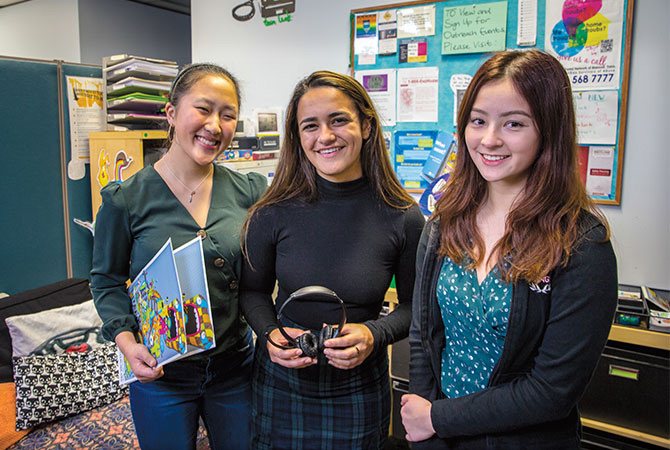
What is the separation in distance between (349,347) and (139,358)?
1.65ft

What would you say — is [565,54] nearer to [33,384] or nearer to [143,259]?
[143,259]

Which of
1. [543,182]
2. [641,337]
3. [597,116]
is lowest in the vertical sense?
[641,337]

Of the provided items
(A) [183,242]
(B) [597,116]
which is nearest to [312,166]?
(A) [183,242]

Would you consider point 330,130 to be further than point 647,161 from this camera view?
No

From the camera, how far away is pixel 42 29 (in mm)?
5312

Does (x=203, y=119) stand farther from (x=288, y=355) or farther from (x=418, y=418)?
(x=418, y=418)

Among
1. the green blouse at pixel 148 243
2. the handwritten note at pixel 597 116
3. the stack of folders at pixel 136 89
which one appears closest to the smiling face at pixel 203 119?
the green blouse at pixel 148 243

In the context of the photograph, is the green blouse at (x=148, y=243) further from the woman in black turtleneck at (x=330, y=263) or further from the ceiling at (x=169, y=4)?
the ceiling at (x=169, y=4)

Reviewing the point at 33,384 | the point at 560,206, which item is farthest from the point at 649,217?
the point at 33,384

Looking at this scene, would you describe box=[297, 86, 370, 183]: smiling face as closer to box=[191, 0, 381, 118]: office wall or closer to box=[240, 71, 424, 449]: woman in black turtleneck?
box=[240, 71, 424, 449]: woman in black turtleneck

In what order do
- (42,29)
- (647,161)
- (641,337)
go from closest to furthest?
(641,337) → (647,161) → (42,29)

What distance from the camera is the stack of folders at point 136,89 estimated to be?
236 centimetres

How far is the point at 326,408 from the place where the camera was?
3.79 ft

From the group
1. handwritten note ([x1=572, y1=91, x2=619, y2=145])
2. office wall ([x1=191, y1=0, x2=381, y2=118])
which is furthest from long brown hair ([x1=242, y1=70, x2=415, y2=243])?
office wall ([x1=191, y1=0, x2=381, y2=118])
